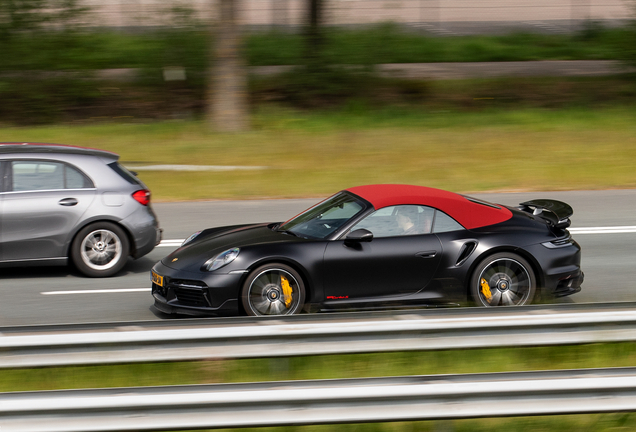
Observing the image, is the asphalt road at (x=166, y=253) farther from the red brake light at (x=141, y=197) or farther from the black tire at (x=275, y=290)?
the black tire at (x=275, y=290)

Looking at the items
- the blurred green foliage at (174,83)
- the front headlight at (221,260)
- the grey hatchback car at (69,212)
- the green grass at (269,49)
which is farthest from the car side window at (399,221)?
the green grass at (269,49)

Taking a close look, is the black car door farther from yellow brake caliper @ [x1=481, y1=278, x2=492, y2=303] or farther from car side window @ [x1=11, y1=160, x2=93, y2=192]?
car side window @ [x1=11, y1=160, x2=93, y2=192]

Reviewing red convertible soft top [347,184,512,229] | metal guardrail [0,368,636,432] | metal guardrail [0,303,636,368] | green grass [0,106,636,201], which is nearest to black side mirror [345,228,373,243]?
red convertible soft top [347,184,512,229]

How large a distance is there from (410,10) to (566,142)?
14.1 m

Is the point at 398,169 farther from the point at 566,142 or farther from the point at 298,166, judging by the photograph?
the point at 566,142

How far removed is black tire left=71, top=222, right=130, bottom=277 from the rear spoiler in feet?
14.5

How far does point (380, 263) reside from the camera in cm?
691

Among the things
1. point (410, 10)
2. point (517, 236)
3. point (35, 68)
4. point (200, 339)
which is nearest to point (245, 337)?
point (200, 339)

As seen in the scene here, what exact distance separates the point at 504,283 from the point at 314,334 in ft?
11.0

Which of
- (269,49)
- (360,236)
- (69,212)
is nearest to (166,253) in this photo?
(69,212)

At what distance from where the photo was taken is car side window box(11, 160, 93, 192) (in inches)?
343

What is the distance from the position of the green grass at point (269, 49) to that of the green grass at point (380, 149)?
2.45 meters

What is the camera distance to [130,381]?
17.0ft

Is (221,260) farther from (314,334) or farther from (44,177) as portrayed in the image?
(44,177)
